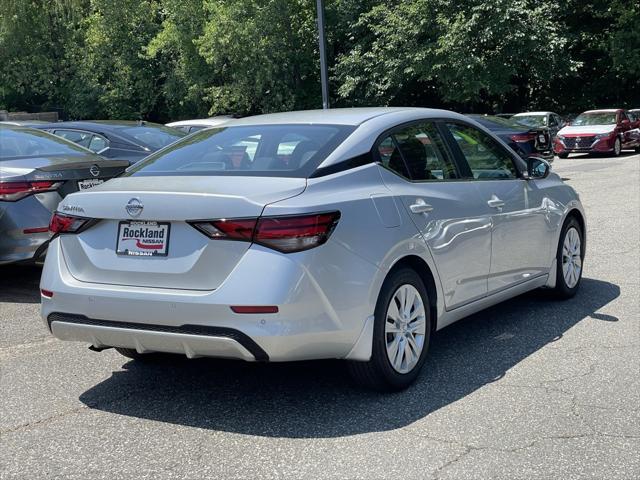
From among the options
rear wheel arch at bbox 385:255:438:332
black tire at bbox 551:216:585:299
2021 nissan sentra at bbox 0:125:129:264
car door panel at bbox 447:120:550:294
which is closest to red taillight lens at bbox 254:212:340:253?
rear wheel arch at bbox 385:255:438:332

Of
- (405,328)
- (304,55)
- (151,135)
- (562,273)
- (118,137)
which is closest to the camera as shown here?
(405,328)

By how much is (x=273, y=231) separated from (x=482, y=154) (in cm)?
248

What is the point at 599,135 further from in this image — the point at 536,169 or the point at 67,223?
the point at 67,223

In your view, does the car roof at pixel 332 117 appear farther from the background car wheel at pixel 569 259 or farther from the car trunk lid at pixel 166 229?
the background car wheel at pixel 569 259

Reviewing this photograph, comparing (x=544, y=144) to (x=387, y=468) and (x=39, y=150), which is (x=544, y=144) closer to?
(x=39, y=150)

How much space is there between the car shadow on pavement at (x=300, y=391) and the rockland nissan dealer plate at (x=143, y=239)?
890 millimetres

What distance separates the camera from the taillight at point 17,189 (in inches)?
287

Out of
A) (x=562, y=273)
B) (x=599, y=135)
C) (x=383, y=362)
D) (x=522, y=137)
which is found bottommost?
(x=599, y=135)

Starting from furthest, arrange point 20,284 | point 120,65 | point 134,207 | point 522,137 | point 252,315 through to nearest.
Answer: point 120,65 → point 522,137 → point 20,284 → point 134,207 → point 252,315

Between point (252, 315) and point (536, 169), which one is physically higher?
point (536, 169)

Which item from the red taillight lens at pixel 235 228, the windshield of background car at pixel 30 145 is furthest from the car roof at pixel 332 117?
the windshield of background car at pixel 30 145

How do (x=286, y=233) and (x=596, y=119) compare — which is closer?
(x=286, y=233)

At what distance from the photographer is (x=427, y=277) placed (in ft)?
16.3

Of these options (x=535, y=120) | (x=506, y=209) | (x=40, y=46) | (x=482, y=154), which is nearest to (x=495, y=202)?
(x=506, y=209)
